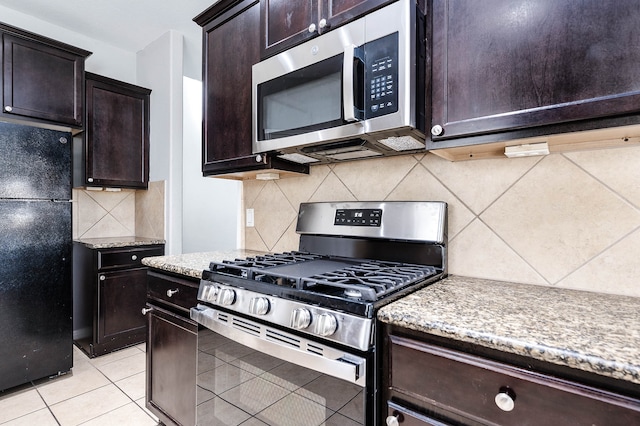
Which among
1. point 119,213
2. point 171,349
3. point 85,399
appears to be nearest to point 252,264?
point 171,349

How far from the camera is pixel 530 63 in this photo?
937mm

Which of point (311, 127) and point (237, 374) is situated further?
point (311, 127)

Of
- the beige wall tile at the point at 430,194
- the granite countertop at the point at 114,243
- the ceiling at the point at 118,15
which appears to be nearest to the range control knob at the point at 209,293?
the beige wall tile at the point at 430,194

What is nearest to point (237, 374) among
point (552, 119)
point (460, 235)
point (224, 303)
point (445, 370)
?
point (224, 303)

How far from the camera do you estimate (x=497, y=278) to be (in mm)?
1264

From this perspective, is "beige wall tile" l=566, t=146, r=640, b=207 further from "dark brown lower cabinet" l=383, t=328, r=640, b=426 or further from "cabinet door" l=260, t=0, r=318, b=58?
"cabinet door" l=260, t=0, r=318, b=58

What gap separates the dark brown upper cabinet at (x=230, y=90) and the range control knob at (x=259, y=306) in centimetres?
73

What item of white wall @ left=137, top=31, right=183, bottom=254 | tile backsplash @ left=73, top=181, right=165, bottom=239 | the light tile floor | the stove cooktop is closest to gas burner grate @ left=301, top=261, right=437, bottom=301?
the stove cooktop

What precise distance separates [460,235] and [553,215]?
Result: 0.32m

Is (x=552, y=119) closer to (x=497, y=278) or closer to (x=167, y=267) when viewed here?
(x=497, y=278)

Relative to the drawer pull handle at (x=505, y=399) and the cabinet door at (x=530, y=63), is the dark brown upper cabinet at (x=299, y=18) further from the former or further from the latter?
the drawer pull handle at (x=505, y=399)

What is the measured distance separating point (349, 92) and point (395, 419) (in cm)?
101

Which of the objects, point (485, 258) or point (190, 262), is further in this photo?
point (190, 262)

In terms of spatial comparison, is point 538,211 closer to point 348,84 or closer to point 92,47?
point 348,84
